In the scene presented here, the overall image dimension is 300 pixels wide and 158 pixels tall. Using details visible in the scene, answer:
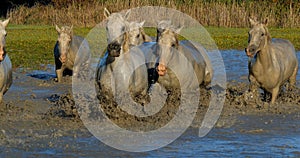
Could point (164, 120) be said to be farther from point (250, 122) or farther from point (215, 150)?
point (215, 150)

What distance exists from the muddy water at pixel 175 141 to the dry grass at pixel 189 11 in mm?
25572

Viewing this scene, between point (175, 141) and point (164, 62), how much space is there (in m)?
2.16

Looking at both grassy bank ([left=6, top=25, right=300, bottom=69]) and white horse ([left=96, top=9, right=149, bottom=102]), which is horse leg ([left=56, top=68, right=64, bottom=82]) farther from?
white horse ([left=96, top=9, right=149, bottom=102])

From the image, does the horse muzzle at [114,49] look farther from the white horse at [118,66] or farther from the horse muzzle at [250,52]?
the horse muzzle at [250,52]

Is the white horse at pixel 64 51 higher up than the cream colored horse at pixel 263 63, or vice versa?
the cream colored horse at pixel 263 63

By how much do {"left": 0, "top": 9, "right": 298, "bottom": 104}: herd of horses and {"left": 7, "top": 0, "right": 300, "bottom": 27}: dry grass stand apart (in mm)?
25662

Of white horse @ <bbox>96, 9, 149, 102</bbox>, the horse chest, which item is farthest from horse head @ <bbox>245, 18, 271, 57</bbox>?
white horse @ <bbox>96, 9, 149, 102</bbox>

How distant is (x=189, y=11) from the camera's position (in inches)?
1569

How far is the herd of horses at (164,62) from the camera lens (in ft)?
32.8

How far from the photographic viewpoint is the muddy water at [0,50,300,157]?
8297mm

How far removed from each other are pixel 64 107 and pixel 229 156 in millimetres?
3576

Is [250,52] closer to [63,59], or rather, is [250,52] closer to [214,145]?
[214,145]

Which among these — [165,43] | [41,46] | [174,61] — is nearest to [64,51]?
[174,61]

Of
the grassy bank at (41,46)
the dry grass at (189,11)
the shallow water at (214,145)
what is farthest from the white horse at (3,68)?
the dry grass at (189,11)
